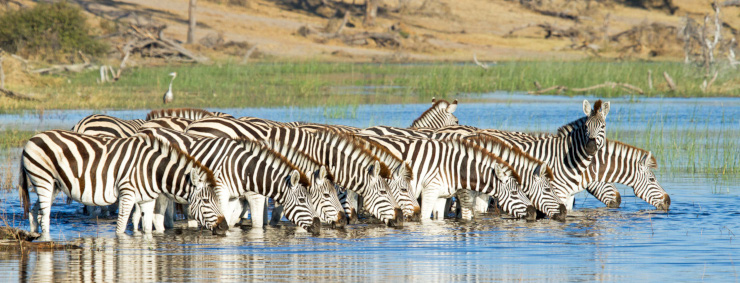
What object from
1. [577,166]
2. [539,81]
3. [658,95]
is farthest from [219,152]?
[539,81]

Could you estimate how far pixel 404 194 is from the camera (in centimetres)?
1147

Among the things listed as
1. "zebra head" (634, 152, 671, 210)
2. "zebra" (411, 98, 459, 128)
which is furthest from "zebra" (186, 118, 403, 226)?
"zebra" (411, 98, 459, 128)

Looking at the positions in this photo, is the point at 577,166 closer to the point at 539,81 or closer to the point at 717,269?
the point at 717,269

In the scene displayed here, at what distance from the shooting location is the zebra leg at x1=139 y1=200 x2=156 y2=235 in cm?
1088

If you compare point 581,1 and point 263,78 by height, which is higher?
point 581,1

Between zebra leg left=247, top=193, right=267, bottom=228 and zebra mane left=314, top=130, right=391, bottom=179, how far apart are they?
3.77 feet

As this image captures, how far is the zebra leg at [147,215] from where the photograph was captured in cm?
1088

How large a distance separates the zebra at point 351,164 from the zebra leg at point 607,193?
11.3 feet

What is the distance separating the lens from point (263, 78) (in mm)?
34719

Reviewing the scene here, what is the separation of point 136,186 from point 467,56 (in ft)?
127


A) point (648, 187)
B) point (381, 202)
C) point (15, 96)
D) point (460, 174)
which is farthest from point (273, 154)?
point (15, 96)

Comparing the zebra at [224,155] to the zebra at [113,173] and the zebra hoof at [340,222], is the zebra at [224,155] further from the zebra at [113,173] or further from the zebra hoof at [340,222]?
the zebra at [113,173]

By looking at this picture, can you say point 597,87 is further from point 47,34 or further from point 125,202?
point 125,202

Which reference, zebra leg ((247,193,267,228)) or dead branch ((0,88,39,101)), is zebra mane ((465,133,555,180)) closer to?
zebra leg ((247,193,267,228))
